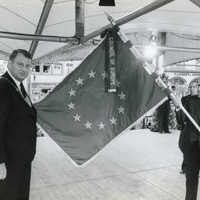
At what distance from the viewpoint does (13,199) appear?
2.25 metres

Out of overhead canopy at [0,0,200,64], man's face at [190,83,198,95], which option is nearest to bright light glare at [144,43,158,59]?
overhead canopy at [0,0,200,64]

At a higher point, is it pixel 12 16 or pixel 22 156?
pixel 12 16

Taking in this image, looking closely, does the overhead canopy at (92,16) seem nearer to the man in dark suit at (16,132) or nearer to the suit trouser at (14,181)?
the man in dark suit at (16,132)

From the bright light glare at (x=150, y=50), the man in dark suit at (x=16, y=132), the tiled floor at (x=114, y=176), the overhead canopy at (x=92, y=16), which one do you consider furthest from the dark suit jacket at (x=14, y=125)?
the bright light glare at (x=150, y=50)

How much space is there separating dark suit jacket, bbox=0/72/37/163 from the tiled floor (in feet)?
4.07

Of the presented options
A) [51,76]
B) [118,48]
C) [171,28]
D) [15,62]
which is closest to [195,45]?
[171,28]

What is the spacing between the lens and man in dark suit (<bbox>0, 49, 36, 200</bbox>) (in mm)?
2131

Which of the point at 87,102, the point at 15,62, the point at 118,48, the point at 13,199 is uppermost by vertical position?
the point at 118,48

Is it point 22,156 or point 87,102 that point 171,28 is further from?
point 22,156

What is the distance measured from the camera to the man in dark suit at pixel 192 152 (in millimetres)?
3170

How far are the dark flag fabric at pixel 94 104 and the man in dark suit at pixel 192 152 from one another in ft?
3.29

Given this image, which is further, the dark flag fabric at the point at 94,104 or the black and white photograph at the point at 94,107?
the dark flag fabric at the point at 94,104

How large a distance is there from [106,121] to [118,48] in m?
0.67

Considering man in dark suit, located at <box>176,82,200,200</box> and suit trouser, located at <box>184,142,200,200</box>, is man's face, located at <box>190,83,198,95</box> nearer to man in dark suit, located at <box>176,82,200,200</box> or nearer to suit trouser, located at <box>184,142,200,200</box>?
man in dark suit, located at <box>176,82,200,200</box>
